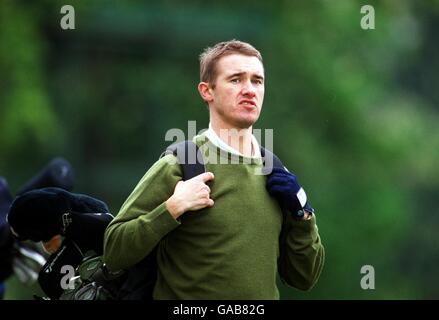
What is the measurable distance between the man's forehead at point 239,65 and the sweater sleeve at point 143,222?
0.36 metres

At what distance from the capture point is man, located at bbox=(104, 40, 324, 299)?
4.01 m

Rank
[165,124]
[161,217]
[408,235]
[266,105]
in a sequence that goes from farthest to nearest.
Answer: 1. [408,235]
2. [165,124]
3. [266,105]
4. [161,217]

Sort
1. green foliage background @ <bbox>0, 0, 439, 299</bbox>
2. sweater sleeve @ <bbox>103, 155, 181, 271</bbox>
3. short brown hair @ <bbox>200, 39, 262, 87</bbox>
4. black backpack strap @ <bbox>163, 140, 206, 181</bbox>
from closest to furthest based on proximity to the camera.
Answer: sweater sleeve @ <bbox>103, 155, 181, 271</bbox>, black backpack strap @ <bbox>163, 140, 206, 181</bbox>, short brown hair @ <bbox>200, 39, 262, 87</bbox>, green foliage background @ <bbox>0, 0, 439, 299</bbox>

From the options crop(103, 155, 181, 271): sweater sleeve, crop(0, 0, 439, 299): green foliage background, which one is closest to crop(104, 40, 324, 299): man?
crop(103, 155, 181, 271): sweater sleeve

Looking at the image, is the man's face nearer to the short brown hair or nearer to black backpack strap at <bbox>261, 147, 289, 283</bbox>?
the short brown hair

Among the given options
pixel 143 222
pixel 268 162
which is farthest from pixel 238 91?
pixel 143 222

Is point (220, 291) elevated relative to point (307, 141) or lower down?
elevated

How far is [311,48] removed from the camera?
15367 millimetres

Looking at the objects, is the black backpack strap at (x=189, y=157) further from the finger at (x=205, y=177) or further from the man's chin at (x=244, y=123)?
the man's chin at (x=244, y=123)

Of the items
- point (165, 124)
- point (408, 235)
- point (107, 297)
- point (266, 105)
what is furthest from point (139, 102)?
point (107, 297)
